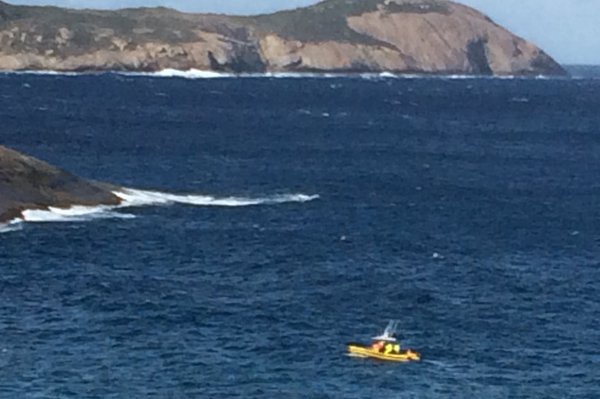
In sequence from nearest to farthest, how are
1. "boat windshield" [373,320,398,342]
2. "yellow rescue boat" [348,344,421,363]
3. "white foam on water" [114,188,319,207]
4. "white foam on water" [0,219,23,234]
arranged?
1. "yellow rescue boat" [348,344,421,363]
2. "boat windshield" [373,320,398,342]
3. "white foam on water" [0,219,23,234]
4. "white foam on water" [114,188,319,207]

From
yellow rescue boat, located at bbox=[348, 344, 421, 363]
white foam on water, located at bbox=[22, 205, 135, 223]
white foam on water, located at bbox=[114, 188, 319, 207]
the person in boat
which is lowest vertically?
white foam on water, located at bbox=[114, 188, 319, 207]

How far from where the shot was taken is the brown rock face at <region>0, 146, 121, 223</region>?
303ft

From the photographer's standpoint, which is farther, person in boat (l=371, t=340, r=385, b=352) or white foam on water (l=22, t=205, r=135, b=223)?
white foam on water (l=22, t=205, r=135, b=223)

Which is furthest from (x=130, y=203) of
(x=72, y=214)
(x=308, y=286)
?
(x=308, y=286)

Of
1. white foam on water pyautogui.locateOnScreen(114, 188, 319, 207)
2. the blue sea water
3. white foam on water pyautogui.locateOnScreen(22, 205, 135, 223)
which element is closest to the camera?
the blue sea water

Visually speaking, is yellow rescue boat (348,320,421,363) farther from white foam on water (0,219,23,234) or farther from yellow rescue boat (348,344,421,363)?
white foam on water (0,219,23,234)

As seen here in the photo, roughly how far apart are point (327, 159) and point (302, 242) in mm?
54241

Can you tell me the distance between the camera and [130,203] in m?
102

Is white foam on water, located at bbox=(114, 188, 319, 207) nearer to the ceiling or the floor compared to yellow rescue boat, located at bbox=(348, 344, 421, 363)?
nearer to the floor

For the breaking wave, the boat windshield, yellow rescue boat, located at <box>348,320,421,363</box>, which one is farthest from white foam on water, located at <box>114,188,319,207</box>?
yellow rescue boat, located at <box>348,320,421,363</box>

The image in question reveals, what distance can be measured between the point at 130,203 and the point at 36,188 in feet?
28.0

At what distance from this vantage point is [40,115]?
190875mm

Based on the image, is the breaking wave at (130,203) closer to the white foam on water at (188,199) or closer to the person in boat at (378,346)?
the white foam on water at (188,199)

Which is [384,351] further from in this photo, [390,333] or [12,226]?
[12,226]
